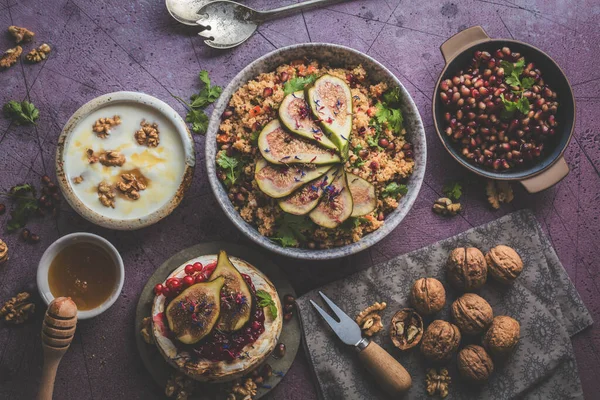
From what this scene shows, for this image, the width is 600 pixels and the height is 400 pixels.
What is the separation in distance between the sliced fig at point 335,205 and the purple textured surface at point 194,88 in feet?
1.78

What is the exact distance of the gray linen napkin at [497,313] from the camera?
10.8 ft

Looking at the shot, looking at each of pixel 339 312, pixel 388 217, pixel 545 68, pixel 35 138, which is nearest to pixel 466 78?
pixel 545 68

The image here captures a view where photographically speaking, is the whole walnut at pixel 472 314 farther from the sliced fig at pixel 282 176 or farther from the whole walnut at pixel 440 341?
the sliced fig at pixel 282 176

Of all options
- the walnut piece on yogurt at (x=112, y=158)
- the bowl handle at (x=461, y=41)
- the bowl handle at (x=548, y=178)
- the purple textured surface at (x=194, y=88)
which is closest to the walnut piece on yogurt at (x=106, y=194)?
the walnut piece on yogurt at (x=112, y=158)

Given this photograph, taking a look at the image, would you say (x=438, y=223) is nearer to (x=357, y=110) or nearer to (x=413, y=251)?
(x=413, y=251)

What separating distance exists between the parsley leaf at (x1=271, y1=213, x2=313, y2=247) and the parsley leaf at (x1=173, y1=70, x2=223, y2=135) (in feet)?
2.61

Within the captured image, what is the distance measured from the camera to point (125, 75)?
3.49m

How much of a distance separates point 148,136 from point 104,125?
0.85 ft

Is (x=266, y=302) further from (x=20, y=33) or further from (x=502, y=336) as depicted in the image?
(x=20, y=33)

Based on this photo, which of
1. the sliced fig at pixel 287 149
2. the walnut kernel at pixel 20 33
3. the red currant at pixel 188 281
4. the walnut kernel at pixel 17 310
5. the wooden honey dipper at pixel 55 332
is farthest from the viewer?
the walnut kernel at pixel 20 33

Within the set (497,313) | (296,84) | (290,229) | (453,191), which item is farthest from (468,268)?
(296,84)

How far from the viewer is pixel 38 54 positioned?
3.47 metres

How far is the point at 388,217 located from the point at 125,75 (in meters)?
1.84

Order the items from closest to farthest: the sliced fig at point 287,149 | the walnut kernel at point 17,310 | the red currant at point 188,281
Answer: the sliced fig at point 287,149
the red currant at point 188,281
the walnut kernel at point 17,310
